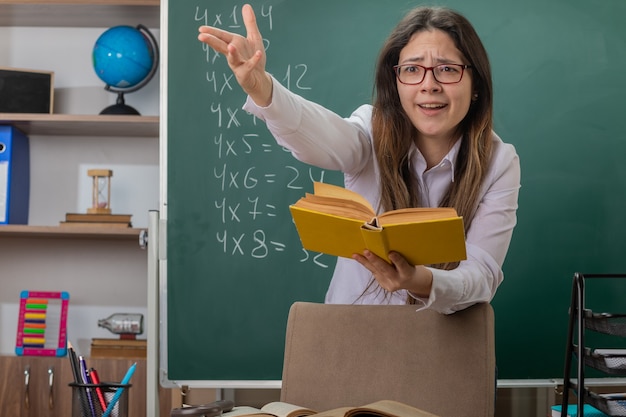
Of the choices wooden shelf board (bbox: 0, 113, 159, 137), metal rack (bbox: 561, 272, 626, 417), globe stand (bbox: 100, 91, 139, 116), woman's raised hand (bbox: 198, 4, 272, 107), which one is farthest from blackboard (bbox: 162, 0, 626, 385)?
woman's raised hand (bbox: 198, 4, 272, 107)

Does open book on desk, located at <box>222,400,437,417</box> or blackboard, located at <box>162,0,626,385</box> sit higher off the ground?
blackboard, located at <box>162,0,626,385</box>

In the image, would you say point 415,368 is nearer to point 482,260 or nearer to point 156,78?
point 482,260

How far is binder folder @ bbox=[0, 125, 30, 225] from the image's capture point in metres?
2.94

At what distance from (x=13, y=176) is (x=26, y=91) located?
32 centimetres

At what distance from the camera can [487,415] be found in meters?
1.45

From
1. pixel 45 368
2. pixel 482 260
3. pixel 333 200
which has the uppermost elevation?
pixel 333 200

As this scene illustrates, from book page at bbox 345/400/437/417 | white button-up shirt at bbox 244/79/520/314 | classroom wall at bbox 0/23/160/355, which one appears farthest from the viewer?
classroom wall at bbox 0/23/160/355

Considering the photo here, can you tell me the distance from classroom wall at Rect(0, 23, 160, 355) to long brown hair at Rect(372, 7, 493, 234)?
5.26 ft

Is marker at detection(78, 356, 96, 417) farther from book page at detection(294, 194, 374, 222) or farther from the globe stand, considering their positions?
the globe stand

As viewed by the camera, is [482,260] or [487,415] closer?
[487,415]

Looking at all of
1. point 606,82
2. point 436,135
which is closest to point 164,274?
point 436,135

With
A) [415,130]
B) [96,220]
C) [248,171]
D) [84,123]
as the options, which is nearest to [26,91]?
[84,123]

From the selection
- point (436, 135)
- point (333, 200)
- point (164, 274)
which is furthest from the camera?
point (164, 274)

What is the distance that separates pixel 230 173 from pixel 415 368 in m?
1.24
